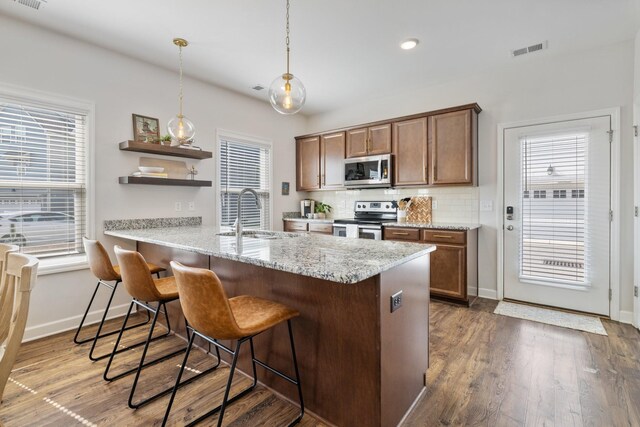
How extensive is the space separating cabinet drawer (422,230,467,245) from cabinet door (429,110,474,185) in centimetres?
64

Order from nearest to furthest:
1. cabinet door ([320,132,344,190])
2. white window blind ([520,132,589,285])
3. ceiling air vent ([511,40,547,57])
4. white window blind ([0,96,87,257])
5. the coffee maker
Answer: white window blind ([0,96,87,257])
ceiling air vent ([511,40,547,57])
white window blind ([520,132,589,285])
cabinet door ([320,132,344,190])
the coffee maker

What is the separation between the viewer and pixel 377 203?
15.5 feet

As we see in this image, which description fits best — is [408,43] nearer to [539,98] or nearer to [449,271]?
[539,98]

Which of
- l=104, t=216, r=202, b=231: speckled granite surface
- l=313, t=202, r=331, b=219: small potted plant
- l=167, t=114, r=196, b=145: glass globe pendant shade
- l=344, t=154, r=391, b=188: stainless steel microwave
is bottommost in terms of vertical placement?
l=104, t=216, r=202, b=231: speckled granite surface

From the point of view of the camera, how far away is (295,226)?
507cm

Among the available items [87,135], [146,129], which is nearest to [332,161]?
[146,129]

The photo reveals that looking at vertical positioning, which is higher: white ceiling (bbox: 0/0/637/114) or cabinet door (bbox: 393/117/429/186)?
white ceiling (bbox: 0/0/637/114)

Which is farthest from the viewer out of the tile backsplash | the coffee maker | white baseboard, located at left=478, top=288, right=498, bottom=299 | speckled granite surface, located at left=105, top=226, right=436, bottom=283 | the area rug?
the coffee maker

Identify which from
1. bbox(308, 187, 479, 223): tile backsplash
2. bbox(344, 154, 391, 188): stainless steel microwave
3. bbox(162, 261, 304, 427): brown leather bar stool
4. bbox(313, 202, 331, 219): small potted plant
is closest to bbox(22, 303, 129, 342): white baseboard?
bbox(162, 261, 304, 427): brown leather bar stool

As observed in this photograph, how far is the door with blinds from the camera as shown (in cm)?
317

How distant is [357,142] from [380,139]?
1.24 ft

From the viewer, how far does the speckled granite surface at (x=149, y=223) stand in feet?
10.6

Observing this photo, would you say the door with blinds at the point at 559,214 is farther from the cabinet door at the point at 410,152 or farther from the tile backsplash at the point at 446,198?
the cabinet door at the point at 410,152

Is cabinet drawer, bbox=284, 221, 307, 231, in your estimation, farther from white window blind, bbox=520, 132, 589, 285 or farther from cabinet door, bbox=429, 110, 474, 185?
white window blind, bbox=520, 132, 589, 285
